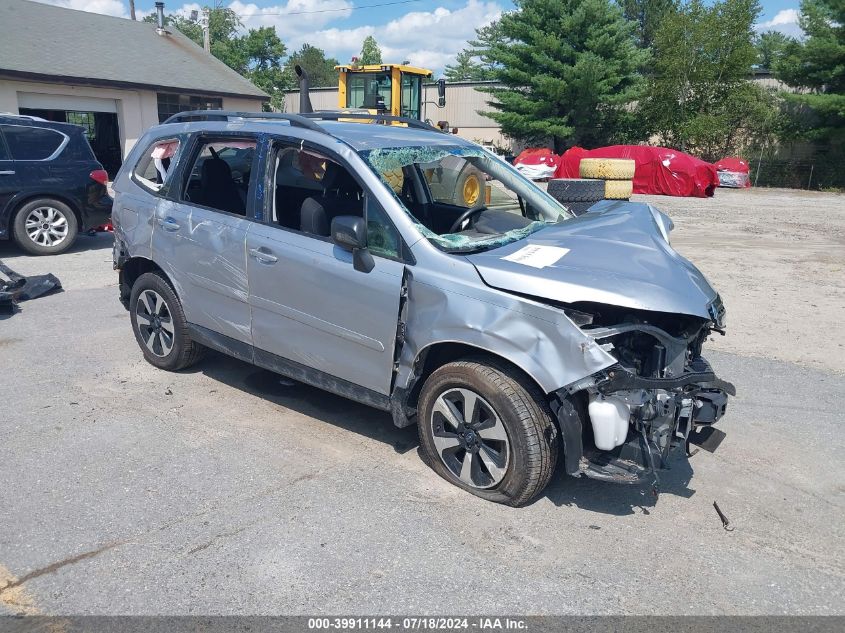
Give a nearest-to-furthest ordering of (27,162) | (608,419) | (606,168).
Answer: (608,419) → (27,162) → (606,168)

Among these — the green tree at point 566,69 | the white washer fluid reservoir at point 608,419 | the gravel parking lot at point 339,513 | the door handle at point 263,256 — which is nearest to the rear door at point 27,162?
the gravel parking lot at point 339,513

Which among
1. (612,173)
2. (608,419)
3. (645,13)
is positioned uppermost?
(645,13)

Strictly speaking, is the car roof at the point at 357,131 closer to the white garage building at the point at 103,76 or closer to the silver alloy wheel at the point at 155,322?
the silver alloy wheel at the point at 155,322

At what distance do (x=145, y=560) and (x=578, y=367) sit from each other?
86.4 inches

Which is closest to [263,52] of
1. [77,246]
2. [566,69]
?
[566,69]

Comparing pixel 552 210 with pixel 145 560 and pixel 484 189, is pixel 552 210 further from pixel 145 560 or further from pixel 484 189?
pixel 145 560

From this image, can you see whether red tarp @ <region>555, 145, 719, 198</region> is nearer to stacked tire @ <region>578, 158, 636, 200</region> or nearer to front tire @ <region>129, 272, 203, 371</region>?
stacked tire @ <region>578, 158, 636, 200</region>

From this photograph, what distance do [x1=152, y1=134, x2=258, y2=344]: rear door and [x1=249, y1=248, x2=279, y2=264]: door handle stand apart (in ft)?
0.37

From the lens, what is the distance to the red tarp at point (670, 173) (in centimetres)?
2250

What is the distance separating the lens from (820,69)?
94.5 ft

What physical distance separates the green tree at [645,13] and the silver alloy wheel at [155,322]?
193 feet

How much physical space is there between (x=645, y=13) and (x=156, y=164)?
61.4 m

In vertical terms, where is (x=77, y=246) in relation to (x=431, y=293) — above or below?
below

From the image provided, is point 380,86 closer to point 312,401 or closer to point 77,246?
point 77,246
